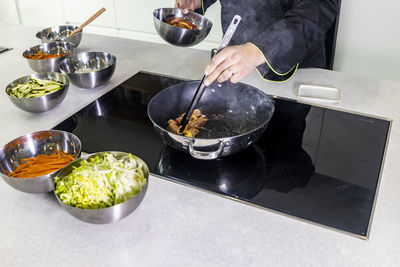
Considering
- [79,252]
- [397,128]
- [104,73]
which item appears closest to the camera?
[79,252]

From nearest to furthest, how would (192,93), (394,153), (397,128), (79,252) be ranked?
(79,252) < (394,153) < (397,128) < (192,93)

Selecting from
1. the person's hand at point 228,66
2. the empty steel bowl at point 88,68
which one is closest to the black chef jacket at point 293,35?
the person's hand at point 228,66

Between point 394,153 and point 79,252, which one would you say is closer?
point 79,252

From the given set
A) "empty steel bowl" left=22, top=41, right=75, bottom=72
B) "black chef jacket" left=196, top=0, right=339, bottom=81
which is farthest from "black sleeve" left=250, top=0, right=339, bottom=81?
"empty steel bowl" left=22, top=41, right=75, bottom=72

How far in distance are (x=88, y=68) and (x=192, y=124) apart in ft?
1.89

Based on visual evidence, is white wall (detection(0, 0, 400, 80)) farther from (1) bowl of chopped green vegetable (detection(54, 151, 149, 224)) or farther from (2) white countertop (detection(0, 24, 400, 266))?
(1) bowl of chopped green vegetable (detection(54, 151, 149, 224))

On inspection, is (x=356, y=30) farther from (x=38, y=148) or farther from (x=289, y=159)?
(x=38, y=148)

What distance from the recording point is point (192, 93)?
1.16m

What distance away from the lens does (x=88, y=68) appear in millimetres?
1400

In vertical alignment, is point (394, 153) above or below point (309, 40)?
below

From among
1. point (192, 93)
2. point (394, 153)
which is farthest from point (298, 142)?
point (192, 93)

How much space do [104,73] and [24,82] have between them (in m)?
0.26

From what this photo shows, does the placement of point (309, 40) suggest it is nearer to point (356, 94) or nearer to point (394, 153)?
point (356, 94)

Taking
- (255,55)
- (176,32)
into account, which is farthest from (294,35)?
(176,32)
